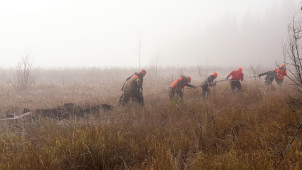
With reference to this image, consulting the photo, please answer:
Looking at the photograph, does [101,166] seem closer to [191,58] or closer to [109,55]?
[191,58]

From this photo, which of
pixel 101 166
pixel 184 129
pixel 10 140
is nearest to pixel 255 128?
pixel 184 129

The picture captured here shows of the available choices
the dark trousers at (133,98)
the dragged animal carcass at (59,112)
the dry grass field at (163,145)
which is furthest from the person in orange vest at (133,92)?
the dry grass field at (163,145)

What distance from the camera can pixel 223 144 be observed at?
2639mm

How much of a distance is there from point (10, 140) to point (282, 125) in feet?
13.5

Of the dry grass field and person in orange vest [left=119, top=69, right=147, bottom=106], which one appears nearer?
the dry grass field

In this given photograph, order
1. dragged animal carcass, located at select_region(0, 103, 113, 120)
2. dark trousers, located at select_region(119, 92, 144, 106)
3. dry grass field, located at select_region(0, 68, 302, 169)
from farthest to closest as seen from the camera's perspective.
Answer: dark trousers, located at select_region(119, 92, 144, 106)
dragged animal carcass, located at select_region(0, 103, 113, 120)
dry grass field, located at select_region(0, 68, 302, 169)

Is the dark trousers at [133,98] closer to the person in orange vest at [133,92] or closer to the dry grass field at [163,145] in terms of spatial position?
the person in orange vest at [133,92]

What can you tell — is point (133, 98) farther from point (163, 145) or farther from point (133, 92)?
point (163, 145)

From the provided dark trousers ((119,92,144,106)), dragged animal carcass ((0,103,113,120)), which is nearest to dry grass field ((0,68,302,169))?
dragged animal carcass ((0,103,113,120))

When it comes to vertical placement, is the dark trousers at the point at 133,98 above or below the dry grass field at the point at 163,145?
above

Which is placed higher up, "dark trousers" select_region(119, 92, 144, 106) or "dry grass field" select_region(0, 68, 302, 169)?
"dark trousers" select_region(119, 92, 144, 106)

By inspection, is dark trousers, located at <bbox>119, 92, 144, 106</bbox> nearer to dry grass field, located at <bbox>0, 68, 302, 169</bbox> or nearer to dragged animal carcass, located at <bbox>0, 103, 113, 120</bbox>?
dragged animal carcass, located at <bbox>0, 103, 113, 120</bbox>

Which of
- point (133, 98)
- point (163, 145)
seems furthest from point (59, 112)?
point (163, 145)

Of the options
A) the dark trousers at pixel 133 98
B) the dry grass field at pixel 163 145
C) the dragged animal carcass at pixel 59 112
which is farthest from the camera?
the dark trousers at pixel 133 98
